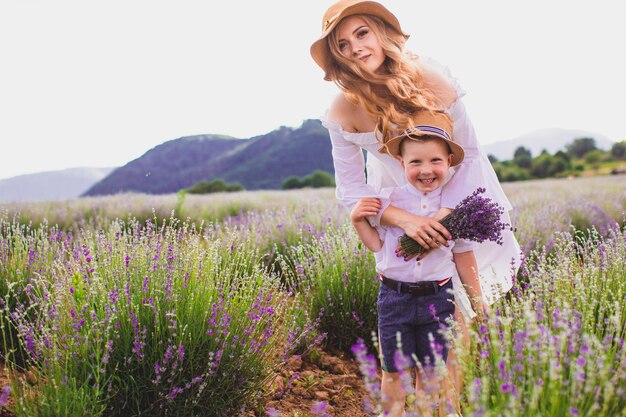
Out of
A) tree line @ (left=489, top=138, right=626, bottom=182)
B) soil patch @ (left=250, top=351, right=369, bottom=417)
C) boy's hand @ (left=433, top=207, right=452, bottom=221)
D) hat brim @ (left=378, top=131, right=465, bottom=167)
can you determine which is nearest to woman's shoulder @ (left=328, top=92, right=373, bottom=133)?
hat brim @ (left=378, top=131, right=465, bottom=167)

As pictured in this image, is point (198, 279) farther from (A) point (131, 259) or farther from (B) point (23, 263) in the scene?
(B) point (23, 263)

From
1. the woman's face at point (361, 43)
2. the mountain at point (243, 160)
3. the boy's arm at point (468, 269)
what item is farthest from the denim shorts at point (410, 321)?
the mountain at point (243, 160)

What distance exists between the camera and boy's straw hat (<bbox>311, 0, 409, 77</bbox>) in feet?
8.41

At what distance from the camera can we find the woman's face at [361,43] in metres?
2.59

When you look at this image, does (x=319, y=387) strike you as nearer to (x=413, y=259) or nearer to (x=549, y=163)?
(x=413, y=259)

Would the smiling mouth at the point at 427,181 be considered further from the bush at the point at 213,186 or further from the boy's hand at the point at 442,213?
the bush at the point at 213,186

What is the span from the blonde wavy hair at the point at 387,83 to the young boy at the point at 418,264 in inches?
3.8

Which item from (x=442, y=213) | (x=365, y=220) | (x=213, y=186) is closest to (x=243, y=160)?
(x=213, y=186)

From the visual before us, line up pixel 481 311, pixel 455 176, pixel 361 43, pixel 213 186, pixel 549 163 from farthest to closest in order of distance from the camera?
1. pixel 549 163
2. pixel 213 186
3. pixel 361 43
4. pixel 455 176
5. pixel 481 311

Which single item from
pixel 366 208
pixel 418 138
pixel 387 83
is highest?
pixel 387 83

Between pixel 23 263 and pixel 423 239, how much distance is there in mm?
2842

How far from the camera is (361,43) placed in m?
2.60

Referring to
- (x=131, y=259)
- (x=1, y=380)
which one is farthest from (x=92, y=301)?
(x=1, y=380)

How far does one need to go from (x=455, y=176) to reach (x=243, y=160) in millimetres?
45821
